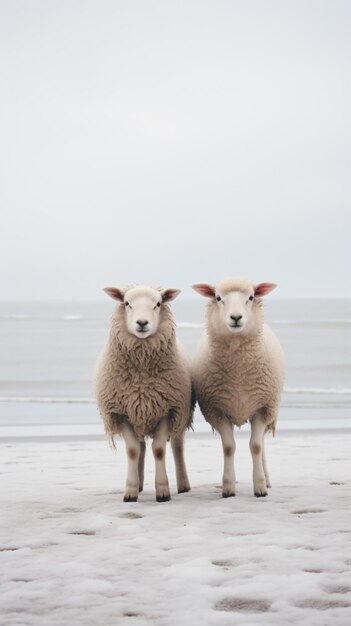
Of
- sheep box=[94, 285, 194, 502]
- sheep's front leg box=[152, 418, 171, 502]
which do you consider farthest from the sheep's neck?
sheep's front leg box=[152, 418, 171, 502]

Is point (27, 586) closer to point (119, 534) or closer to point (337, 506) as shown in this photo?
point (119, 534)

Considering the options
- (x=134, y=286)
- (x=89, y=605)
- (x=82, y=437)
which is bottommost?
(x=89, y=605)

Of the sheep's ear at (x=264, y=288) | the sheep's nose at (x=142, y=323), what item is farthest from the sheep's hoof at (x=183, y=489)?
the sheep's ear at (x=264, y=288)

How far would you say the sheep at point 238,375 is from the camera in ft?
19.0

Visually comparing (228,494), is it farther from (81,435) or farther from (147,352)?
(81,435)

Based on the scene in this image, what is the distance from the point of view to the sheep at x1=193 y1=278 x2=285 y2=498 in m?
5.79

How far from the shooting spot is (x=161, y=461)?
583 centimetres

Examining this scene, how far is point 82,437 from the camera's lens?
394 inches

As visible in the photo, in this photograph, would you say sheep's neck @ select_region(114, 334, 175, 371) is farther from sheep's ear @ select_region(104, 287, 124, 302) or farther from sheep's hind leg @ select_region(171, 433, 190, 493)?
sheep's hind leg @ select_region(171, 433, 190, 493)

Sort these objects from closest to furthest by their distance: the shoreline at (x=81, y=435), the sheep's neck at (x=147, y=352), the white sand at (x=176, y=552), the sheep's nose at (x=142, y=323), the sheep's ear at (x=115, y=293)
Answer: the white sand at (x=176, y=552) → the sheep's nose at (x=142, y=323) → the sheep's neck at (x=147, y=352) → the sheep's ear at (x=115, y=293) → the shoreline at (x=81, y=435)

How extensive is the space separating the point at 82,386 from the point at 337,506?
13.0m

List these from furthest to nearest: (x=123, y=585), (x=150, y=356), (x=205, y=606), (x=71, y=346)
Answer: (x=71, y=346)
(x=150, y=356)
(x=123, y=585)
(x=205, y=606)

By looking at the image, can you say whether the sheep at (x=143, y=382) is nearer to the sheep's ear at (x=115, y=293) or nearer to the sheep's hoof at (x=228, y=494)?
the sheep's ear at (x=115, y=293)

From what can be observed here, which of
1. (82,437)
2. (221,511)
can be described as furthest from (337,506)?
(82,437)
